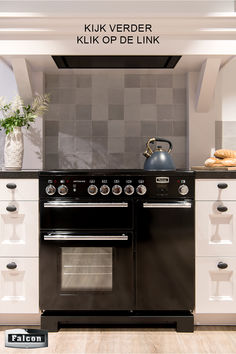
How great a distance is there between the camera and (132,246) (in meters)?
2.29

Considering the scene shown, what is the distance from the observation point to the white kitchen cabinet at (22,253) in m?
2.31

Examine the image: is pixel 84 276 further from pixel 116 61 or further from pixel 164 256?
pixel 116 61

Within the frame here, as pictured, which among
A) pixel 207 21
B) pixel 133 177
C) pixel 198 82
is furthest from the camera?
pixel 198 82

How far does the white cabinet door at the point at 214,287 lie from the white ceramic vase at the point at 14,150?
137cm

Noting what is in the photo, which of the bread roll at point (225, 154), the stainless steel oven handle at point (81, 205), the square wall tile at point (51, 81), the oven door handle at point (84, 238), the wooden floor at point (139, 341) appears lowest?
the wooden floor at point (139, 341)

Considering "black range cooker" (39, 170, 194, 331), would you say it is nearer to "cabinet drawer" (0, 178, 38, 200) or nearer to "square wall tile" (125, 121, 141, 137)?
"cabinet drawer" (0, 178, 38, 200)

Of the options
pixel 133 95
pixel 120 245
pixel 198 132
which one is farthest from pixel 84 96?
pixel 120 245

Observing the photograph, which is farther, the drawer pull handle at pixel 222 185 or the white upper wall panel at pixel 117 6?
the white upper wall panel at pixel 117 6

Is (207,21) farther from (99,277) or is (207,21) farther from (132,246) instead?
(99,277)

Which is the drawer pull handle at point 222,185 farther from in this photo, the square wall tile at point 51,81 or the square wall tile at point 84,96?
the square wall tile at point 51,81

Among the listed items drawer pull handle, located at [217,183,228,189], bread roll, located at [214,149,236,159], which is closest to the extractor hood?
bread roll, located at [214,149,236,159]

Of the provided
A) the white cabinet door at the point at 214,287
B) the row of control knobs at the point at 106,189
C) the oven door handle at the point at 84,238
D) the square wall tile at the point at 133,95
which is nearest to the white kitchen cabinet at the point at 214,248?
the white cabinet door at the point at 214,287

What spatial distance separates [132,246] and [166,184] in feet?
1.39

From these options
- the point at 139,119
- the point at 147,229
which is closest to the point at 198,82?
the point at 139,119
